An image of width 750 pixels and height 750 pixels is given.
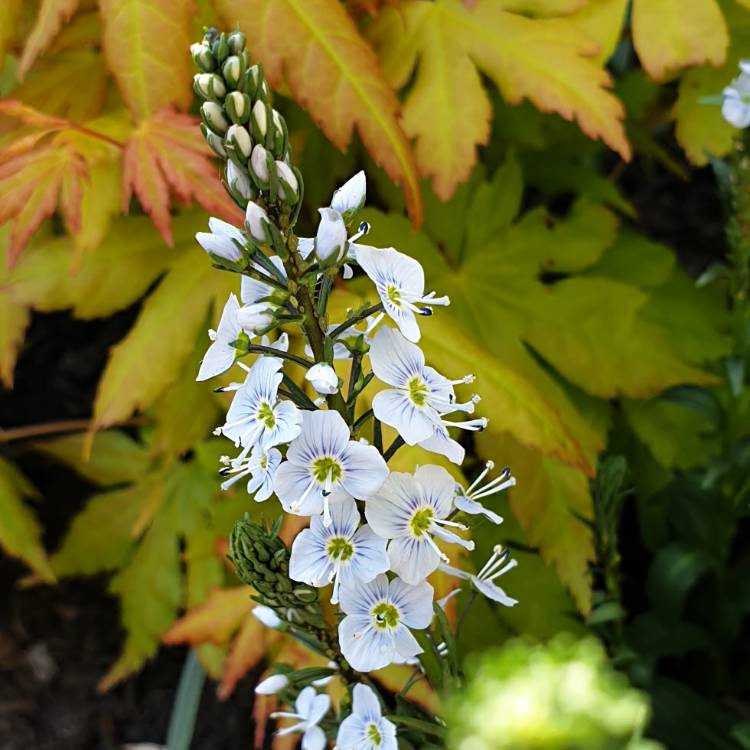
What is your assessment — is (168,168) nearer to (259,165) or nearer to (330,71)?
(330,71)

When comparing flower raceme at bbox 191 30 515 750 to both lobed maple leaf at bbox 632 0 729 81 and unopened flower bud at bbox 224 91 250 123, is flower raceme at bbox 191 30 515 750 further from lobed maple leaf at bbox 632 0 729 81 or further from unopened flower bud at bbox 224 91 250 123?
lobed maple leaf at bbox 632 0 729 81

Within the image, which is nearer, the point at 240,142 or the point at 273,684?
the point at 240,142

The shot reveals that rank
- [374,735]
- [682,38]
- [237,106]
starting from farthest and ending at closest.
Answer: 1. [682,38]
2. [374,735]
3. [237,106]

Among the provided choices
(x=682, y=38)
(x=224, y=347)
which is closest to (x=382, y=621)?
(x=224, y=347)

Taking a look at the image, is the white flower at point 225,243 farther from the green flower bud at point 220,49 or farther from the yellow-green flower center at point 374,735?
the yellow-green flower center at point 374,735

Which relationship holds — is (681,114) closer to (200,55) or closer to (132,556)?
(200,55)

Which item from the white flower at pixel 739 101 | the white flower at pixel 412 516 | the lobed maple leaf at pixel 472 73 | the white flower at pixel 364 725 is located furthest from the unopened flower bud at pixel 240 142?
the white flower at pixel 739 101

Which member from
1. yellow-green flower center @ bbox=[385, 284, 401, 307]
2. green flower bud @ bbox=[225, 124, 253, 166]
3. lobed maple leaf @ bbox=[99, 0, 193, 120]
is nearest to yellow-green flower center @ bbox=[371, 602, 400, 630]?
yellow-green flower center @ bbox=[385, 284, 401, 307]
